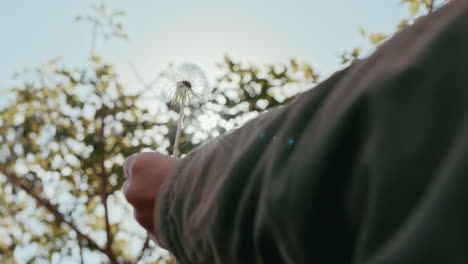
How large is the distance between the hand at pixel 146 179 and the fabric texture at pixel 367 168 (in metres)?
0.19

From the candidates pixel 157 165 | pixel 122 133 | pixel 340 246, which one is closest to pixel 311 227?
pixel 340 246

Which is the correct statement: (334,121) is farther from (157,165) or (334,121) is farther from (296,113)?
(157,165)

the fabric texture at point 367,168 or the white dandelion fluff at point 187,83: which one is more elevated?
the white dandelion fluff at point 187,83

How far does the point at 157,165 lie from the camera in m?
0.54

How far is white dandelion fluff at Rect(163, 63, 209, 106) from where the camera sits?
152 centimetres

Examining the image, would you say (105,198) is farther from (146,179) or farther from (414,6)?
(146,179)

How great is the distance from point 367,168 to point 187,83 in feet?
4.40

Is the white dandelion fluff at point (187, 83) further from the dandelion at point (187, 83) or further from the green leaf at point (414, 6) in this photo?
the green leaf at point (414, 6)

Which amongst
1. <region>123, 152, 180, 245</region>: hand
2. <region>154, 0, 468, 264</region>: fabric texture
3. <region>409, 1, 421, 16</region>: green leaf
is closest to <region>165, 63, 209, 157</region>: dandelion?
<region>123, 152, 180, 245</region>: hand

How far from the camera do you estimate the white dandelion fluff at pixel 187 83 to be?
1520 mm

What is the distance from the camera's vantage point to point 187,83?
61.2 inches

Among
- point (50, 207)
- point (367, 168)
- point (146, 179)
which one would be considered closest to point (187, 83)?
point (146, 179)

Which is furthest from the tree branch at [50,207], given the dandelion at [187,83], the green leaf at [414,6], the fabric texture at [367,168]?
the fabric texture at [367,168]

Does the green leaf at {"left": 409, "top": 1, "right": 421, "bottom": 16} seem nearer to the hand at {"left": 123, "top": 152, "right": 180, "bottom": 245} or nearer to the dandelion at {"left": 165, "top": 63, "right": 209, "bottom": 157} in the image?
the dandelion at {"left": 165, "top": 63, "right": 209, "bottom": 157}
